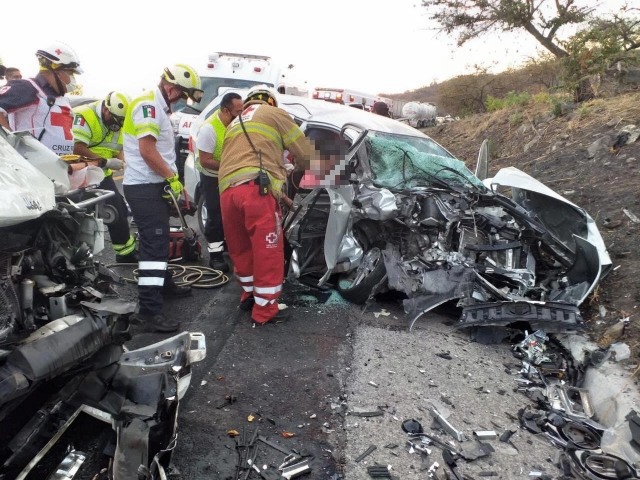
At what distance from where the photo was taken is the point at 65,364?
1.80m

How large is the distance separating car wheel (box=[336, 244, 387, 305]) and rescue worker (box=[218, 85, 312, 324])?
28.5 inches

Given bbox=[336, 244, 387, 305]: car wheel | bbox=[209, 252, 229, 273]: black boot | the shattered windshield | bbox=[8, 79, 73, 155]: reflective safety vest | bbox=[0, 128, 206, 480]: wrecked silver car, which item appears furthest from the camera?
bbox=[209, 252, 229, 273]: black boot

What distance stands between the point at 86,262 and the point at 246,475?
134cm

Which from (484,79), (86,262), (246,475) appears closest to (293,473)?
(246,475)

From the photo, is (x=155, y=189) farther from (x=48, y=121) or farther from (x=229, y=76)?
(x=229, y=76)

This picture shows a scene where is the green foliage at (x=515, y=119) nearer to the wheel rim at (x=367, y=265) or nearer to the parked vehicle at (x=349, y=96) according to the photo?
the parked vehicle at (x=349, y=96)

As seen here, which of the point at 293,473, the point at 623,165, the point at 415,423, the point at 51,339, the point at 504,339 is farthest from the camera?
the point at 623,165

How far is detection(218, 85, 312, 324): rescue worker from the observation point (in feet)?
11.8

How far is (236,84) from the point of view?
901cm

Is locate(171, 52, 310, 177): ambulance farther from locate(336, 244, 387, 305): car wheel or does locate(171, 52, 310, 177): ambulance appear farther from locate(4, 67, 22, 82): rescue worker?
locate(336, 244, 387, 305): car wheel

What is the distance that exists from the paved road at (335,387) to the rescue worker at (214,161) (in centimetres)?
95

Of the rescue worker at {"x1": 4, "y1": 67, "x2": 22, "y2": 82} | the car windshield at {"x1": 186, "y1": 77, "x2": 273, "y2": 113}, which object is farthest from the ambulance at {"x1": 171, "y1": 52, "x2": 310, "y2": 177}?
the rescue worker at {"x1": 4, "y1": 67, "x2": 22, "y2": 82}

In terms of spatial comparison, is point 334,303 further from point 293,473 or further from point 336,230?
point 293,473

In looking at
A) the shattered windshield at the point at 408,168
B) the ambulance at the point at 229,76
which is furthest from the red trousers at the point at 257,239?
the ambulance at the point at 229,76
